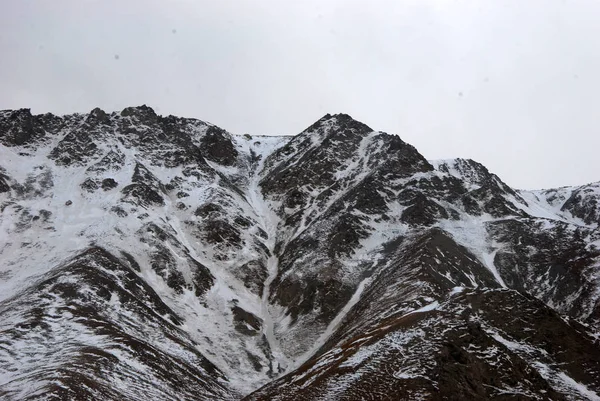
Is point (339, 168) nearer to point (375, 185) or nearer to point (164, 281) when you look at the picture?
point (375, 185)

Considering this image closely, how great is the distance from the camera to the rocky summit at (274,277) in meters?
54.7

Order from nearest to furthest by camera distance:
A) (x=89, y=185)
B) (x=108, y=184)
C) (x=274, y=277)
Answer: (x=274, y=277), (x=89, y=185), (x=108, y=184)

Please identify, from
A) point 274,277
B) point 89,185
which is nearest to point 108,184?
point 89,185

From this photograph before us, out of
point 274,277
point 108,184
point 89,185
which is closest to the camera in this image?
point 274,277

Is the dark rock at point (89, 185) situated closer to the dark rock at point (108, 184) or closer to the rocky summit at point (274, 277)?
the rocky summit at point (274, 277)

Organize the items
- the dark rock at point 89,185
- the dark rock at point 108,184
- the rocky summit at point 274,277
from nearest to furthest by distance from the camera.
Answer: the rocky summit at point 274,277
the dark rock at point 89,185
the dark rock at point 108,184

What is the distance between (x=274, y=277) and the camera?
12825cm

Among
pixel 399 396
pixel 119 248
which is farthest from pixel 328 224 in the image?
pixel 399 396

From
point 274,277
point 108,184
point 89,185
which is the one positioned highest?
point 89,185

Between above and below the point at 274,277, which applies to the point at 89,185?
above

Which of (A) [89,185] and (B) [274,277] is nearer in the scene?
(B) [274,277]

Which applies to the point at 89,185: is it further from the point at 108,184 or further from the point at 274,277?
the point at 274,277

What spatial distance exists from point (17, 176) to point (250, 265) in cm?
6707

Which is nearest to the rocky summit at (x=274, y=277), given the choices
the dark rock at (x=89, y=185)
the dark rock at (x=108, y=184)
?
the dark rock at (x=89, y=185)
